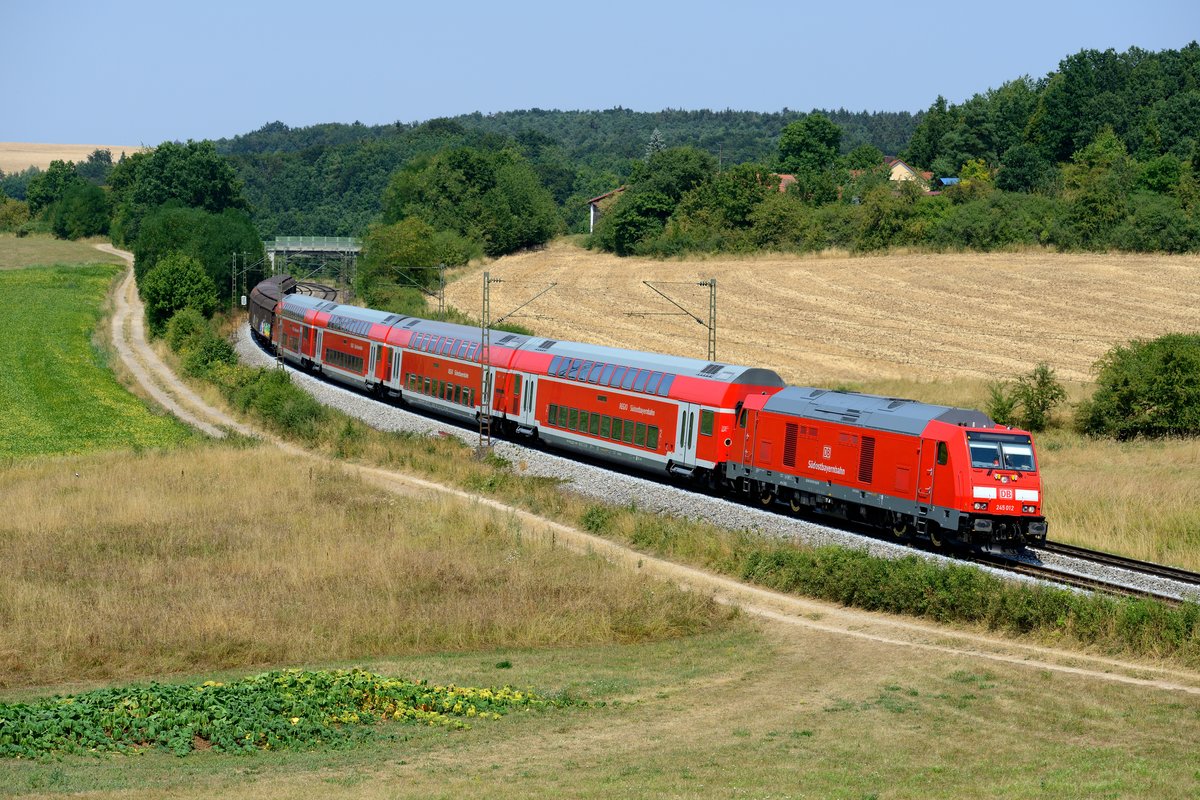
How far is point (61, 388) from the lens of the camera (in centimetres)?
7250

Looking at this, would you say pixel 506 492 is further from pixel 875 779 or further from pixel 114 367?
pixel 114 367

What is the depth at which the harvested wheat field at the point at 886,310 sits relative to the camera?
68875mm

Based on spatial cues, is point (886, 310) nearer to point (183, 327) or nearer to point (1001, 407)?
point (1001, 407)

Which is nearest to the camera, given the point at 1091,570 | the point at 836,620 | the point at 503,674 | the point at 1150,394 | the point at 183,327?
the point at 503,674

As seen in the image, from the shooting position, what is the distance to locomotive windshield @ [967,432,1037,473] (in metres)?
32.8

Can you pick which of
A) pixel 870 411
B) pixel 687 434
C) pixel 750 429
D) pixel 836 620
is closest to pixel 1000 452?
pixel 870 411

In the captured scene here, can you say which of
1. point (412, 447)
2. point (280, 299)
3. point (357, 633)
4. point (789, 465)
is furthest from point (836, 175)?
point (357, 633)

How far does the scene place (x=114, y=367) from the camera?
8488 cm

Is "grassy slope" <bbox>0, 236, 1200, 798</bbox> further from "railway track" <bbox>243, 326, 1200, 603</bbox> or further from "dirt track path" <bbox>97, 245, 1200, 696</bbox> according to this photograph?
"railway track" <bbox>243, 326, 1200, 603</bbox>

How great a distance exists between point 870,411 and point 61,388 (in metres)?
51.4

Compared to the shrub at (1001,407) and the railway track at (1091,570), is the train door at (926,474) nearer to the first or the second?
the railway track at (1091,570)

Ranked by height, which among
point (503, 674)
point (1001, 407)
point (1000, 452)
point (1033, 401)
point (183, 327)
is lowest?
point (183, 327)

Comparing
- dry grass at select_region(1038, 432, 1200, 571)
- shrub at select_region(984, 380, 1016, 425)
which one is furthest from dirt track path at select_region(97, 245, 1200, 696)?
shrub at select_region(984, 380, 1016, 425)

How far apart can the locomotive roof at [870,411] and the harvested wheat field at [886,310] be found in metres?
23.8
